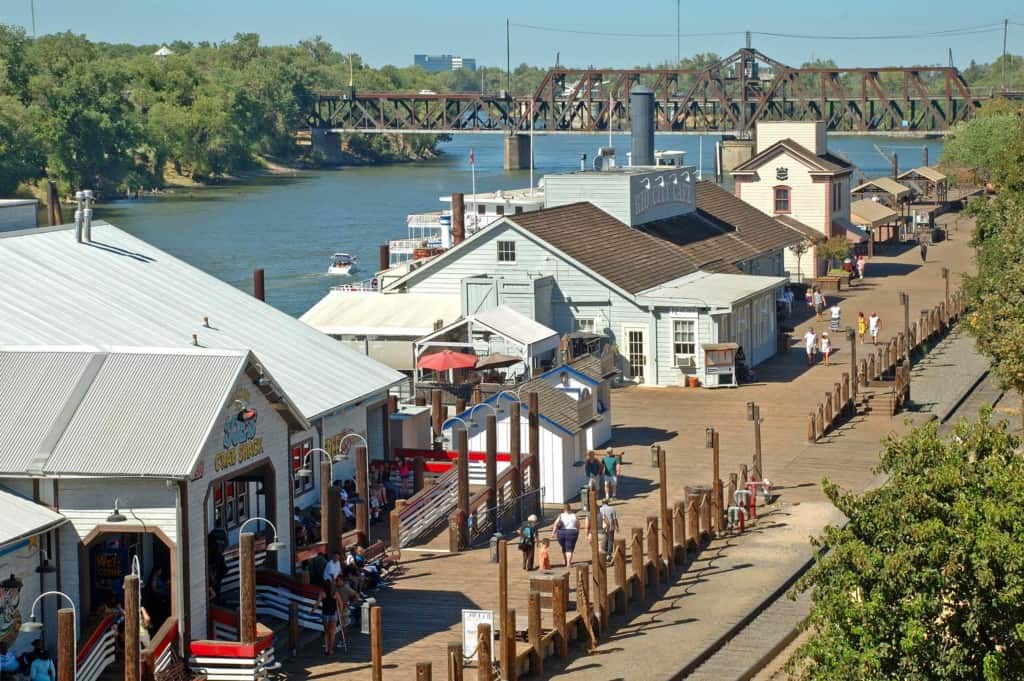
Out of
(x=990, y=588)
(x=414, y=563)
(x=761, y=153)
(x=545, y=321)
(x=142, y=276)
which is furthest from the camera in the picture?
(x=761, y=153)

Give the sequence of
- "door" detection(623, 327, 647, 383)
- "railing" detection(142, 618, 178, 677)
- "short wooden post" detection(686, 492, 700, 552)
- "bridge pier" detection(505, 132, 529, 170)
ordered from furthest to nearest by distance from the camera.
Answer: "bridge pier" detection(505, 132, 529, 170) → "door" detection(623, 327, 647, 383) → "short wooden post" detection(686, 492, 700, 552) → "railing" detection(142, 618, 178, 677)

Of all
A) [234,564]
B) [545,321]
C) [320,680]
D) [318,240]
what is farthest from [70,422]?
[318,240]

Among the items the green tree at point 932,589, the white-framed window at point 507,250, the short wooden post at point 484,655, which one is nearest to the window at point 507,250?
the white-framed window at point 507,250

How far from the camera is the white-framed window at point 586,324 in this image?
167ft

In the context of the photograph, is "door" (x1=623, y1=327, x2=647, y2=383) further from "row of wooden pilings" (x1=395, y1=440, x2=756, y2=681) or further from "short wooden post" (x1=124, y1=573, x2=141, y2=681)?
"short wooden post" (x1=124, y1=573, x2=141, y2=681)

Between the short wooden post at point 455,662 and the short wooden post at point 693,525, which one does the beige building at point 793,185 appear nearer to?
the short wooden post at point 693,525

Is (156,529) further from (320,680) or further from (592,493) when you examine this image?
(592,493)

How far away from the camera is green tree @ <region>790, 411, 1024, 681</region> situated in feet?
56.7

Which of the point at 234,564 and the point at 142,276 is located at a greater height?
the point at 142,276

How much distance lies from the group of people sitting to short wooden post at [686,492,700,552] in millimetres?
5652

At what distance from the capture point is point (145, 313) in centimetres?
3384

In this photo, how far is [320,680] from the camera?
24.4 m

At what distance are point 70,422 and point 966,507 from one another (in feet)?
41.4

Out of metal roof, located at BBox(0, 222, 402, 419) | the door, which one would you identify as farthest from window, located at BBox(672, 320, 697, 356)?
metal roof, located at BBox(0, 222, 402, 419)
